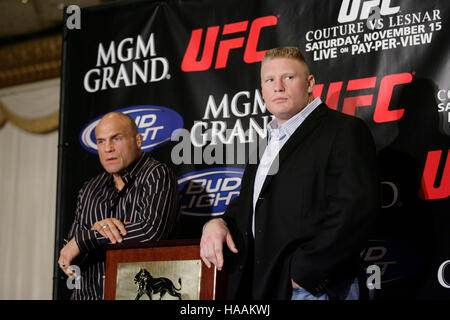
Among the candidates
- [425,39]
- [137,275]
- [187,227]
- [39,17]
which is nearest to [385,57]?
[425,39]

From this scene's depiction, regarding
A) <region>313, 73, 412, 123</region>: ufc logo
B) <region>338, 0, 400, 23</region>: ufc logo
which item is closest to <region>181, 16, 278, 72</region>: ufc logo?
<region>338, 0, 400, 23</region>: ufc logo

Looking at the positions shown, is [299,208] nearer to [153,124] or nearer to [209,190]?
[209,190]

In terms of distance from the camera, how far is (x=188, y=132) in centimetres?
416

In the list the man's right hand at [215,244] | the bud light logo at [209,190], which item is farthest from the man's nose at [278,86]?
the bud light logo at [209,190]

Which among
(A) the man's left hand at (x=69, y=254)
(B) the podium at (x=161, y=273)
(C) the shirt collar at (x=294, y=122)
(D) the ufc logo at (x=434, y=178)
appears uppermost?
(C) the shirt collar at (x=294, y=122)

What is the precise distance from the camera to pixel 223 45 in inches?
165

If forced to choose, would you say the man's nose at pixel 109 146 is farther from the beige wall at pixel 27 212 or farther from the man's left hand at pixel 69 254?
the beige wall at pixel 27 212

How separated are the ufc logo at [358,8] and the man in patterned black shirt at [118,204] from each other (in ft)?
4.87

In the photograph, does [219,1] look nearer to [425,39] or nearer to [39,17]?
[425,39]

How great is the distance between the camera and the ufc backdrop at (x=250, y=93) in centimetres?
341

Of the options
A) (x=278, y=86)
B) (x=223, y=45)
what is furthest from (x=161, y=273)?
(x=223, y=45)

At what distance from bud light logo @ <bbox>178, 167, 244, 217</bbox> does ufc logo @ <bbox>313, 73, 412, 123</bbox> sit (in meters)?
0.76

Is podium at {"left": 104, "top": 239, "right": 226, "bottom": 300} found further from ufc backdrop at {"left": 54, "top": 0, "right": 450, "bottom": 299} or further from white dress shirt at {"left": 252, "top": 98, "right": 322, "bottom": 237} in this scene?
ufc backdrop at {"left": 54, "top": 0, "right": 450, "bottom": 299}

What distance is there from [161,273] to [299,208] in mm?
702
